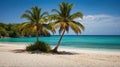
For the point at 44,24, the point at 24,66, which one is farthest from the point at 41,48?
the point at 24,66

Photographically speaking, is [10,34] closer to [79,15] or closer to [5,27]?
[5,27]

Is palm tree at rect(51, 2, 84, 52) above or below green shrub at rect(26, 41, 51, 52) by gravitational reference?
above

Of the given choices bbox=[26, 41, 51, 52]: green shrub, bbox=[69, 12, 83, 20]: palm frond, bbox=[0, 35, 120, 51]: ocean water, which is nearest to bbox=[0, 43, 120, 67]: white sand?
bbox=[26, 41, 51, 52]: green shrub

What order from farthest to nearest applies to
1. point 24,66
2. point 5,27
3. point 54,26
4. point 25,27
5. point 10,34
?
point 10,34 < point 5,27 < point 25,27 < point 54,26 < point 24,66

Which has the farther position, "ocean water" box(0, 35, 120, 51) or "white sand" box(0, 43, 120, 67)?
"ocean water" box(0, 35, 120, 51)

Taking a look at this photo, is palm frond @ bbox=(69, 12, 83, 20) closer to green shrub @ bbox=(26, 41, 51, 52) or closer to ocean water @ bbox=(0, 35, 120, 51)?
green shrub @ bbox=(26, 41, 51, 52)

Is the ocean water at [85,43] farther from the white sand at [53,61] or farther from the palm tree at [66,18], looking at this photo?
the white sand at [53,61]

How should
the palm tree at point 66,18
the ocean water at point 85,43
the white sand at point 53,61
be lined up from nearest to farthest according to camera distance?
1. the white sand at point 53,61
2. the palm tree at point 66,18
3. the ocean water at point 85,43

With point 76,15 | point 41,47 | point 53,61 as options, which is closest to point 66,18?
point 76,15

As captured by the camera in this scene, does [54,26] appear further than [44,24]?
No

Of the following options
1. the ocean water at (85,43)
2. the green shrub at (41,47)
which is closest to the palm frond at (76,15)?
the green shrub at (41,47)

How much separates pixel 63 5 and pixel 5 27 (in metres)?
79.7

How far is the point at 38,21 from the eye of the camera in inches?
942

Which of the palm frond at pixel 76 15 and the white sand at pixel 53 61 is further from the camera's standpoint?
the palm frond at pixel 76 15
